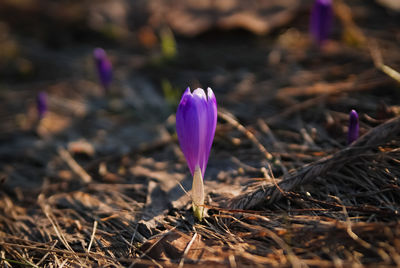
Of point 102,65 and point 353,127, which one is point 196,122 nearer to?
point 353,127

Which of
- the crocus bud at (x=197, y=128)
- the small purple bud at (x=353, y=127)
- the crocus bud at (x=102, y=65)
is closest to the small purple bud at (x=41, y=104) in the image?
the crocus bud at (x=102, y=65)

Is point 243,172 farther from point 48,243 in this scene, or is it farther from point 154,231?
point 48,243

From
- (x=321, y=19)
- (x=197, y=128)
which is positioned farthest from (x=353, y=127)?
(x=321, y=19)

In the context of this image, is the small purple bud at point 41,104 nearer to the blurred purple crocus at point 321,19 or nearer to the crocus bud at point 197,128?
the crocus bud at point 197,128

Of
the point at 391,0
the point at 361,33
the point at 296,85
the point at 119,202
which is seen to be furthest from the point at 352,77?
the point at 119,202

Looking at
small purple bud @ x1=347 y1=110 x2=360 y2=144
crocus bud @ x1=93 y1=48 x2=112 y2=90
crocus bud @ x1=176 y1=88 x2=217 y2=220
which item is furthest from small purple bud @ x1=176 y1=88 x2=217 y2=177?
crocus bud @ x1=93 y1=48 x2=112 y2=90
